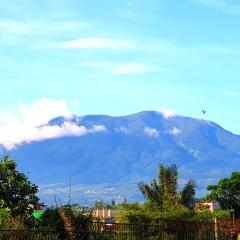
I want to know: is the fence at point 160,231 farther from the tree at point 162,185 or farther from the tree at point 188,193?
the tree at point 188,193

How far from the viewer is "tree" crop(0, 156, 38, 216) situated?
3747cm

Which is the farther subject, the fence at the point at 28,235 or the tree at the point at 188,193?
the tree at the point at 188,193

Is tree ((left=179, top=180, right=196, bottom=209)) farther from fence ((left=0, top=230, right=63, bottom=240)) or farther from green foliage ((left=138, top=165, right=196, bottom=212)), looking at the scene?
fence ((left=0, top=230, right=63, bottom=240))

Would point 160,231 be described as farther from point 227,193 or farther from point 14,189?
point 227,193

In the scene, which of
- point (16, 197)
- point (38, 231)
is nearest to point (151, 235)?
point (38, 231)

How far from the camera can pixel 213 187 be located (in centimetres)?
8162

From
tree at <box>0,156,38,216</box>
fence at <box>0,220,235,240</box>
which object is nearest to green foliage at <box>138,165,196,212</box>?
tree at <box>0,156,38,216</box>

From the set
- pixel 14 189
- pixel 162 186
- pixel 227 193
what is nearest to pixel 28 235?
pixel 14 189

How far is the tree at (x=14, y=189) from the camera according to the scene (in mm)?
37469

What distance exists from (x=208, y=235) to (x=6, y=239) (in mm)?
11372

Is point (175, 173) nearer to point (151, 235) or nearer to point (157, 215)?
point (157, 215)

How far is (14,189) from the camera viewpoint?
38188 mm

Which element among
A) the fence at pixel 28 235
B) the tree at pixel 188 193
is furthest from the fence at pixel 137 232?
the tree at pixel 188 193

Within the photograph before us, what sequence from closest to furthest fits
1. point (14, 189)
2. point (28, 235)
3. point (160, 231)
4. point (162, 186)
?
1. point (28, 235)
2. point (160, 231)
3. point (14, 189)
4. point (162, 186)
